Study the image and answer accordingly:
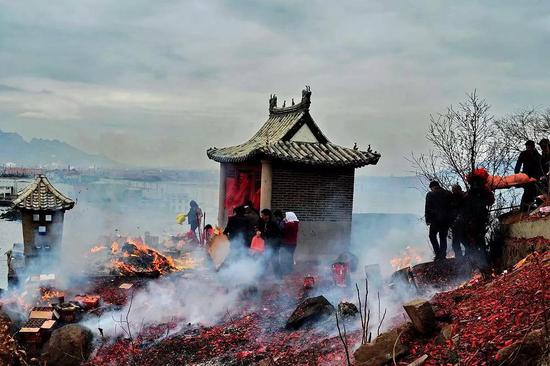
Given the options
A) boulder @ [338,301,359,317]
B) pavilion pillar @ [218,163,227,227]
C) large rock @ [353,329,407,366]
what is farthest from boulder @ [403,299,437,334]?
pavilion pillar @ [218,163,227,227]

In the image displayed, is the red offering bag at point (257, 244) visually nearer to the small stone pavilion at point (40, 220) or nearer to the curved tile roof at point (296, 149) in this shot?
the curved tile roof at point (296, 149)

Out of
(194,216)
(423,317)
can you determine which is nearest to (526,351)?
(423,317)

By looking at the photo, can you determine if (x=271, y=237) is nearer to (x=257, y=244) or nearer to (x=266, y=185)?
(x=257, y=244)

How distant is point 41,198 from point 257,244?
19.7 ft

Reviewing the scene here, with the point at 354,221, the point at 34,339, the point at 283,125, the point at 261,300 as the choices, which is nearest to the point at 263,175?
the point at 283,125

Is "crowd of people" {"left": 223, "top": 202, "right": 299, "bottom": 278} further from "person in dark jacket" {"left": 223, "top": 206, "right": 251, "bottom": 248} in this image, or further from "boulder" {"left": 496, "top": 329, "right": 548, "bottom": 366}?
"boulder" {"left": 496, "top": 329, "right": 548, "bottom": 366}

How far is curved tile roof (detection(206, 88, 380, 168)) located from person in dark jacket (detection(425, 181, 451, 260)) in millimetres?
4836

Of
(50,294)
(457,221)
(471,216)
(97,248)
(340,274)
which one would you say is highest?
(471,216)

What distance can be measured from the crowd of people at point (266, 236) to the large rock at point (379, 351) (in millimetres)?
6835

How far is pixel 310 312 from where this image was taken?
30.0 feet

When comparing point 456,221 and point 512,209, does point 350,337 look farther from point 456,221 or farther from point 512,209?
point 512,209

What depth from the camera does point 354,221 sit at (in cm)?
2378

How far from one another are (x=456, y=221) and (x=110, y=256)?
32.3 feet

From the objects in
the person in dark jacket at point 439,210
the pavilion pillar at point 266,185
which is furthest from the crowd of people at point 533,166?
the pavilion pillar at point 266,185
